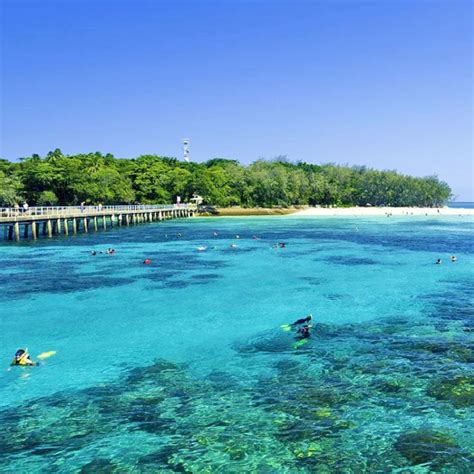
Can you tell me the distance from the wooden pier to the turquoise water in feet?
74.8

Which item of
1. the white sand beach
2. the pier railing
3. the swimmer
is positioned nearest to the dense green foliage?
the white sand beach

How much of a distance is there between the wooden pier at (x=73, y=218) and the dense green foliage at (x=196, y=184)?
257 inches

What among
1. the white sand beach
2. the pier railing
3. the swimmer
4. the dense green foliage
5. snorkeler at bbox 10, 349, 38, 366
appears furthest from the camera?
the white sand beach

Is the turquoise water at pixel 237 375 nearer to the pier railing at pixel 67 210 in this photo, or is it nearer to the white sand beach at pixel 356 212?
the pier railing at pixel 67 210

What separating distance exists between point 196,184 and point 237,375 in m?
95.6

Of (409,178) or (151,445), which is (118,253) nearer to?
(151,445)

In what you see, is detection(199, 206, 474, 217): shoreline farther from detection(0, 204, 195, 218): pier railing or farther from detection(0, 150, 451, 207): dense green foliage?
detection(0, 204, 195, 218): pier railing

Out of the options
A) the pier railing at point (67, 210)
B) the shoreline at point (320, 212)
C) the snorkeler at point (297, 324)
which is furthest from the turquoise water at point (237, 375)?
the shoreline at point (320, 212)

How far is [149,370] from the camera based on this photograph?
588 inches

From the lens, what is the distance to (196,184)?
108125mm

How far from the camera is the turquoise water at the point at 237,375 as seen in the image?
10.2 metres

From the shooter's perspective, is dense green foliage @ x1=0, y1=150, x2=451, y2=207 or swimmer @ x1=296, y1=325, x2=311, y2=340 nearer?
swimmer @ x1=296, y1=325, x2=311, y2=340

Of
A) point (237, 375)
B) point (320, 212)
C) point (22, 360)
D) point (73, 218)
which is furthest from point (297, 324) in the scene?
point (320, 212)

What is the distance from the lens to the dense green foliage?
9025 cm
